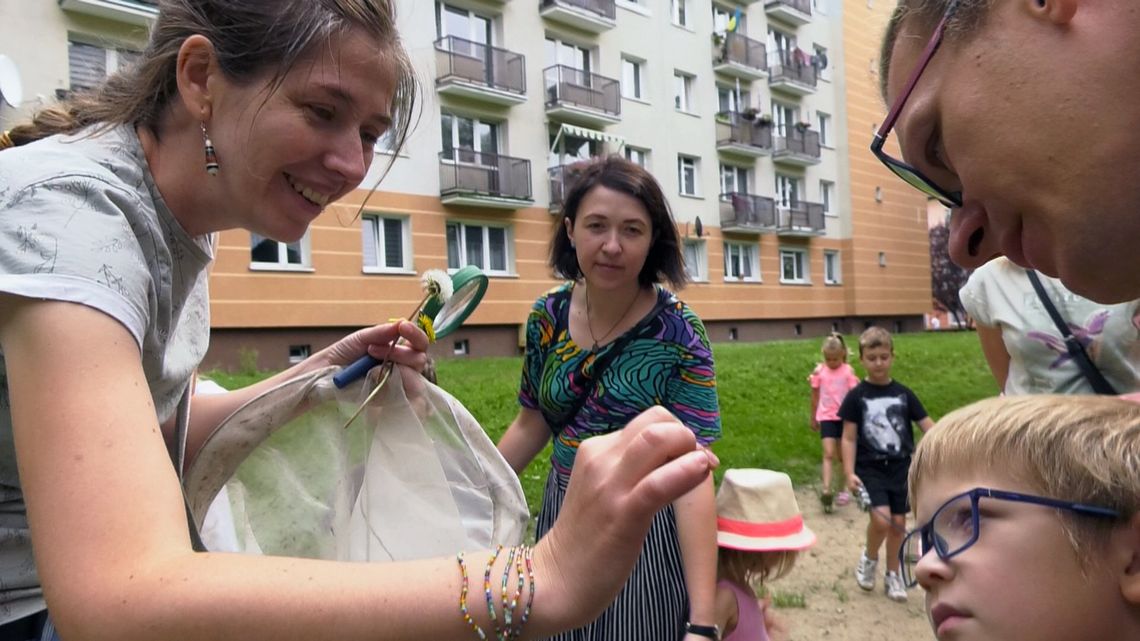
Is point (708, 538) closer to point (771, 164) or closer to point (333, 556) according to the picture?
point (333, 556)

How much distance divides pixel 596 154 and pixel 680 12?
7.91 metres

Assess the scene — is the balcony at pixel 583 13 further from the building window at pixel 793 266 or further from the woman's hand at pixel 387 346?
the woman's hand at pixel 387 346

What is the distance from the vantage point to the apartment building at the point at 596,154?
45.3 ft

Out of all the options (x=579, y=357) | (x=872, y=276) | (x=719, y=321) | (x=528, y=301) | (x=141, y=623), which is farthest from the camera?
(x=872, y=276)

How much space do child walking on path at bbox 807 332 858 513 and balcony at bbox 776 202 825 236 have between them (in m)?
17.8

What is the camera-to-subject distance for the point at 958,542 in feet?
4.58

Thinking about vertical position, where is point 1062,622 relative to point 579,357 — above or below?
below

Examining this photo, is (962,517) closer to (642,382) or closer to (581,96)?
(642,382)

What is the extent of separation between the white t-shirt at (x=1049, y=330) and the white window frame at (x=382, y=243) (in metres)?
13.6

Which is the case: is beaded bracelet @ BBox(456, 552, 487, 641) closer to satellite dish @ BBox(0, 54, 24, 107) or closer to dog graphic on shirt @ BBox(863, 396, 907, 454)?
satellite dish @ BBox(0, 54, 24, 107)

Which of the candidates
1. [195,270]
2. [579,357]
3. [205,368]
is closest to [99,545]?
[195,270]

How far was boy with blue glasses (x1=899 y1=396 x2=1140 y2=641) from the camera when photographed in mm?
1268

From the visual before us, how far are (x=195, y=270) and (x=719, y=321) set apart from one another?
69.9 ft

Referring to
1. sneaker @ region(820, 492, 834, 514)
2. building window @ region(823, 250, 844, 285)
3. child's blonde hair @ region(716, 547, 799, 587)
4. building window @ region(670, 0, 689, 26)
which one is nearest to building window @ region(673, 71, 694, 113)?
building window @ region(670, 0, 689, 26)
